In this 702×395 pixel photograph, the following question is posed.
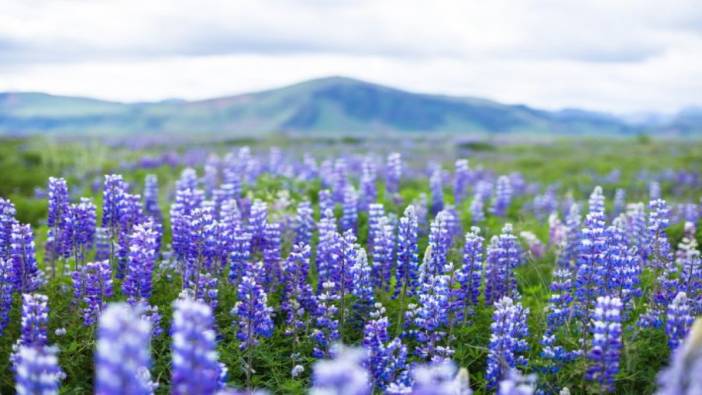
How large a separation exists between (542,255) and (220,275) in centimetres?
417

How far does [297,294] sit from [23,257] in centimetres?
195

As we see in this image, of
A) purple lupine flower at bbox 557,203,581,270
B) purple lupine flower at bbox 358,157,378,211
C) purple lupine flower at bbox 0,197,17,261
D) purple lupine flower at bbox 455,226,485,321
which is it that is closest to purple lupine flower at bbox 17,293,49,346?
purple lupine flower at bbox 0,197,17,261

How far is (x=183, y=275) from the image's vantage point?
5.17 m

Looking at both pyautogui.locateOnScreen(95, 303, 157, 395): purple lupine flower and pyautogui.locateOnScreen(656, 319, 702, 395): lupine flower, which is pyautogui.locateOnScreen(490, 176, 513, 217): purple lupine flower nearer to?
pyautogui.locateOnScreen(656, 319, 702, 395): lupine flower

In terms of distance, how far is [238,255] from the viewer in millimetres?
5473

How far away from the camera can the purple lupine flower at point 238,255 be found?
547cm

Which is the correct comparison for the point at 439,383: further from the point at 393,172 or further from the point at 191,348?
the point at 393,172

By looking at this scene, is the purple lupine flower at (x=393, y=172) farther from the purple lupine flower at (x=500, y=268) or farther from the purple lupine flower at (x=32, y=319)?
the purple lupine flower at (x=32, y=319)

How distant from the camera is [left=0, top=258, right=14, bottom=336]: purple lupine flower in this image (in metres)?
4.44

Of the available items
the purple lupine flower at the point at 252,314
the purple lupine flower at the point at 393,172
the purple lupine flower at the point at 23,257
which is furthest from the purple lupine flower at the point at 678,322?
the purple lupine flower at the point at 393,172

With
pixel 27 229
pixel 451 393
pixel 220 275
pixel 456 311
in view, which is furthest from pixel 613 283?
pixel 27 229

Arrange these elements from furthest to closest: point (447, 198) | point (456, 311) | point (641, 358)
→ 1. point (447, 198)
2. point (456, 311)
3. point (641, 358)

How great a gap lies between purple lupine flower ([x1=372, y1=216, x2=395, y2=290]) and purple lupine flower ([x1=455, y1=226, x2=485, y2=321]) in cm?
69

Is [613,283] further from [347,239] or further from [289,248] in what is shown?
[289,248]
